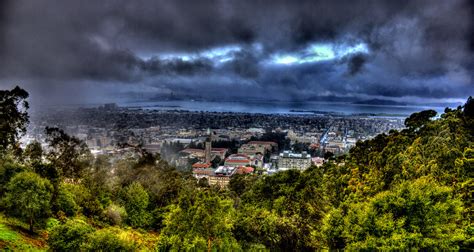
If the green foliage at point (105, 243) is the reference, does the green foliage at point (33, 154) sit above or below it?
above

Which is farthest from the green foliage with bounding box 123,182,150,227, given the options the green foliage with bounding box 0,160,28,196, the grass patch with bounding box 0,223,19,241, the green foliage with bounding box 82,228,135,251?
the green foliage with bounding box 82,228,135,251

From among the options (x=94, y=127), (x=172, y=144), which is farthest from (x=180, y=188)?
(x=172, y=144)

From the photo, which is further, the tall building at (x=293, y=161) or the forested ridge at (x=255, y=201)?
the tall building at (x=293, y=161)

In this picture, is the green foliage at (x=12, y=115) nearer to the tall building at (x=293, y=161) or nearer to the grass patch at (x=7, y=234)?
the grass patch at (x=7, y=234)

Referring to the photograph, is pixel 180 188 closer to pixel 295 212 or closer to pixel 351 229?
pixel 295 212

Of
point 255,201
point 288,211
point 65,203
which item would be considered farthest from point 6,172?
point 255,201

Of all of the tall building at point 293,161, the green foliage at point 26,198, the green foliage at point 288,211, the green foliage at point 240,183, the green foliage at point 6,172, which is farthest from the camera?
the tall building at point 293,161

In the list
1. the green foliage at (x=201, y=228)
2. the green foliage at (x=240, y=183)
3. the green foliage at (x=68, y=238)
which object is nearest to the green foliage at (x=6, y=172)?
the green foliage at (x=68, y=238)

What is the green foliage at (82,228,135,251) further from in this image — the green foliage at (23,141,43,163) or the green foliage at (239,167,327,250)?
the green foliage at (23,141,43,163)
